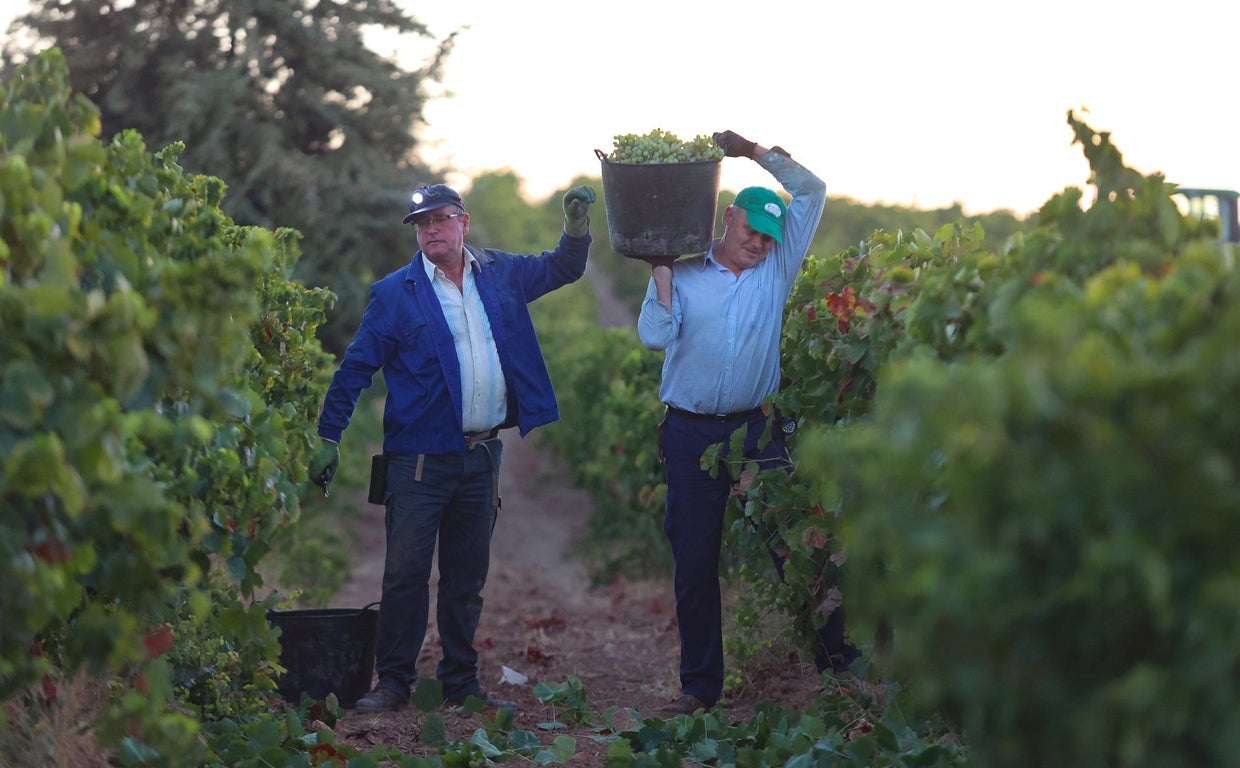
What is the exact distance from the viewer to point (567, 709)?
5520 millimetres

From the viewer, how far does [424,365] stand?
5527 millimetres

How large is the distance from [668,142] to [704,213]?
328 millimetres

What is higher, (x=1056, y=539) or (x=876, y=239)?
(x=876, y=239)

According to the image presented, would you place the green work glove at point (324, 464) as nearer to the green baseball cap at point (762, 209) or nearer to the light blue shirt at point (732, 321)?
A: the light blue shirt at point (732, 321)

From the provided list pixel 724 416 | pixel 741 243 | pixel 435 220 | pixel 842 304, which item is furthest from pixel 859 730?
pixel 435 220

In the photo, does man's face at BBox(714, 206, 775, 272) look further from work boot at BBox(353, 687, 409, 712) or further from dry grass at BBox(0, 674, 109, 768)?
dry grass at BBox(0, 674, 109, 768)

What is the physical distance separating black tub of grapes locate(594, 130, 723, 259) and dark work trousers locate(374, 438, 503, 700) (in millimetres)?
1116

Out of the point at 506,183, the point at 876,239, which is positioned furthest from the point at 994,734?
the point at 506,183

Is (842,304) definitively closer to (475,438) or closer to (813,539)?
(813,539)

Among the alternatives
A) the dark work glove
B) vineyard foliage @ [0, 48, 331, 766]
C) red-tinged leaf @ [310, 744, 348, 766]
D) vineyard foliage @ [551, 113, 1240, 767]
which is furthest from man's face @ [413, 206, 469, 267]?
vineyard foliage @ [551, 113, 1240, 767]

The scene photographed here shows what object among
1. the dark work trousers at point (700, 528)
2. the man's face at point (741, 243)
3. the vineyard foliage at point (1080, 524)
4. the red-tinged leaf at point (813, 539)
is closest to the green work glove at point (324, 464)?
the dark work trousers at point (700, 528)

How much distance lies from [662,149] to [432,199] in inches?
38.6

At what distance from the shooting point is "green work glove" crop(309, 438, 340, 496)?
528 cm

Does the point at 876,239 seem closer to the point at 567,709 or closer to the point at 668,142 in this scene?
the point at 668,142
